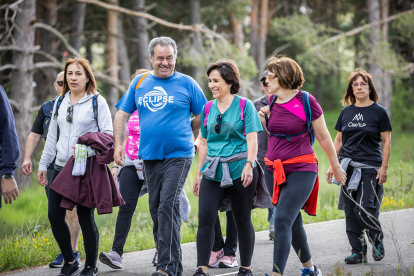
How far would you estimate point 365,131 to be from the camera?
16.8 ft

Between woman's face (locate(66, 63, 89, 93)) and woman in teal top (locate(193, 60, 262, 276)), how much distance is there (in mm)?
1181

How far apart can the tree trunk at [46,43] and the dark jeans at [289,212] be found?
11.9 m

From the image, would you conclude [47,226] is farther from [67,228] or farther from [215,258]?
[215,258]

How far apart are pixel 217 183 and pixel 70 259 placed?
1.56m

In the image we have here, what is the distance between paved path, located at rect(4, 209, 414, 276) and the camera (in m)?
4.82

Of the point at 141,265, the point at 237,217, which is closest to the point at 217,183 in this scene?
the point at 237,217

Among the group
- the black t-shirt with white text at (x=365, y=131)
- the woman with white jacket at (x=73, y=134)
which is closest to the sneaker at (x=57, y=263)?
the woman with white jacket at (x=73, y=134)

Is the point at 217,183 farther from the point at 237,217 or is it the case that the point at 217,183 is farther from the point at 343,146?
the point at 343,146

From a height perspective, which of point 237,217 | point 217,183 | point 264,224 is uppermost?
point 217,183

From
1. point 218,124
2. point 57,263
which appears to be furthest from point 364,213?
point 57,263

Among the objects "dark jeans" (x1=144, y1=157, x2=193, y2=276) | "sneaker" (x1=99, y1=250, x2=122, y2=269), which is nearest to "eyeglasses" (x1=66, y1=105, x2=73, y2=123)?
"dark jeans" (x1=144, y1=157, x2=193, y2=276)

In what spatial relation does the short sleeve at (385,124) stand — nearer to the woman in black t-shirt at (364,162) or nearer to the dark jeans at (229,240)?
the woman in black t-shirt at (364,162)

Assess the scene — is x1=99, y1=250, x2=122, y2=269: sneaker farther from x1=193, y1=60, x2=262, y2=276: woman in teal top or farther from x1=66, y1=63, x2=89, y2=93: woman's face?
x1=66, y1=63, x2=89, y2=93: woman's face

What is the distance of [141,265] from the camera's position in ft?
16.9
